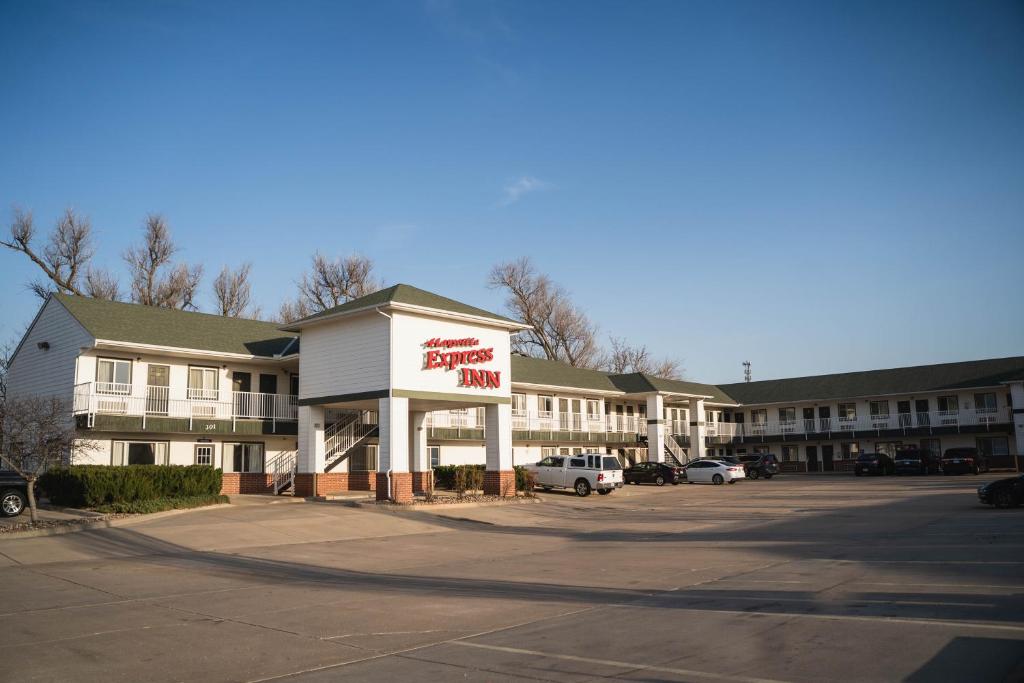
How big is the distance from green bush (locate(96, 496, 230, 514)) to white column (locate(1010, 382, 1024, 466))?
45743 millimetres

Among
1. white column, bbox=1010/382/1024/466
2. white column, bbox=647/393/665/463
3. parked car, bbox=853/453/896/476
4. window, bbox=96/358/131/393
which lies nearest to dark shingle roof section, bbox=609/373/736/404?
white column, bbox=647/393/665/463

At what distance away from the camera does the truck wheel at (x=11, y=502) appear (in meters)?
24.2

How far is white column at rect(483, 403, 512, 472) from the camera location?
33.2 meters

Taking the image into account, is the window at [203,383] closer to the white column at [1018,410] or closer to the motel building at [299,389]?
the motel building at [299,389]

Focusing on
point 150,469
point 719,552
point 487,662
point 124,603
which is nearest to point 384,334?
point 150,469

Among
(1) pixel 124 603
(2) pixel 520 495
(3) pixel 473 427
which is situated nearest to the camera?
(1) pixel 124 603

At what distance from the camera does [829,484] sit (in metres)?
43.5

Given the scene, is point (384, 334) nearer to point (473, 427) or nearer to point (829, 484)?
point (473, 427)

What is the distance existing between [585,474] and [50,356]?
23377 millimetres

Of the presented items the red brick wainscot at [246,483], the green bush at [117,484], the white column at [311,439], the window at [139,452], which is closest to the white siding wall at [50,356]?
the window at [139,452]

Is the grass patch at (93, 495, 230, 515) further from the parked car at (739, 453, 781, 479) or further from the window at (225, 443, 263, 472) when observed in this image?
the parked car at (739, 453, 781, 479)

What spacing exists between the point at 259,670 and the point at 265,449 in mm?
28512

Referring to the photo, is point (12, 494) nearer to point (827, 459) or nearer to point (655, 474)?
point (655, 474)

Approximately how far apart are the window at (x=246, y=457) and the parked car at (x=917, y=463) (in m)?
38.2
